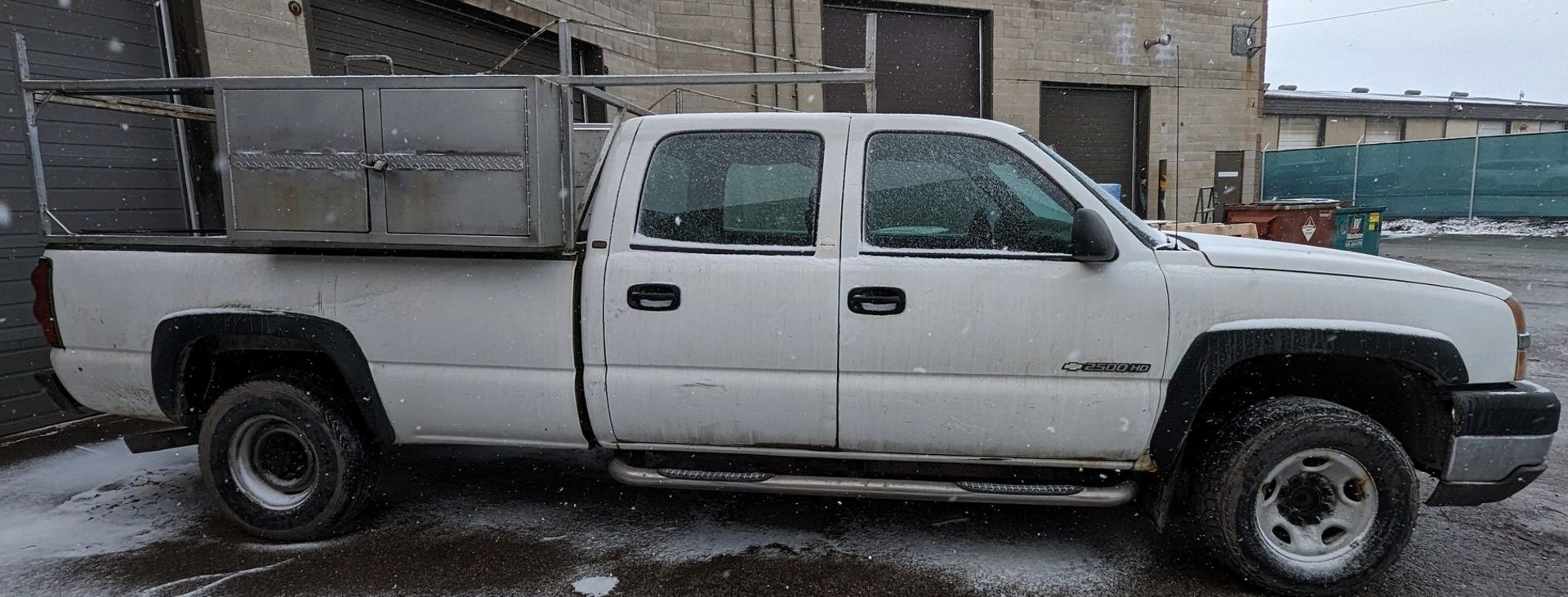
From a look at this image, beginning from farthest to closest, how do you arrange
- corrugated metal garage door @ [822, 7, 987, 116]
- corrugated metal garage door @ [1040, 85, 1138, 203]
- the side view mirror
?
corrugated metal garage door @ [1040, 85, 1138, 203]
corrugated metal garage door @ [822, 7, 987, 116]
the side view mirror

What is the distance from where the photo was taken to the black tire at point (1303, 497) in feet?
9.38

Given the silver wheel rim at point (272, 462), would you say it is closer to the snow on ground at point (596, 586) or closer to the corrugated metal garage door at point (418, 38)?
the snow on ground at point (596, 586)

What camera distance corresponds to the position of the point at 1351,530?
295 cm

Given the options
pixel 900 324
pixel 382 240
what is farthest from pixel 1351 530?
pixel 382 240

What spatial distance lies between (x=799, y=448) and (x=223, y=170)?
8.29 ft

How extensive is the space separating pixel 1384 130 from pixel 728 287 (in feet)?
148

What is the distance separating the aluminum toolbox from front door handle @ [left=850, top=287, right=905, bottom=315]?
46.1 inches

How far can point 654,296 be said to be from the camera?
122 inches

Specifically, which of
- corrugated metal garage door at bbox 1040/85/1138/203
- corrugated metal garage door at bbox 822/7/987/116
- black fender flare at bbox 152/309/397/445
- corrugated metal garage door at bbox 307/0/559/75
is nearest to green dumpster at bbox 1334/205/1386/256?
corrugated metal garage door at bbox 1040/85/1138/203

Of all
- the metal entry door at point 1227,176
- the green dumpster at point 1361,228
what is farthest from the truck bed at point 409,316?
the metal entry door at point 1227,176

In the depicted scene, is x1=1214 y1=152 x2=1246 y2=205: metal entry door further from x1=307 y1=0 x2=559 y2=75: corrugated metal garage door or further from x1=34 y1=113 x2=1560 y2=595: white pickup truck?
x1=34 y1=113 x2=1560 y2=595: white pickup truck

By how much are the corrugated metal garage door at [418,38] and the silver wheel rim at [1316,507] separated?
6.43 m

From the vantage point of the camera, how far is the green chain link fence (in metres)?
18.5

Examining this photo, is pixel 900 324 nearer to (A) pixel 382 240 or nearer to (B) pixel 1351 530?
(B) pixel 1351 530
